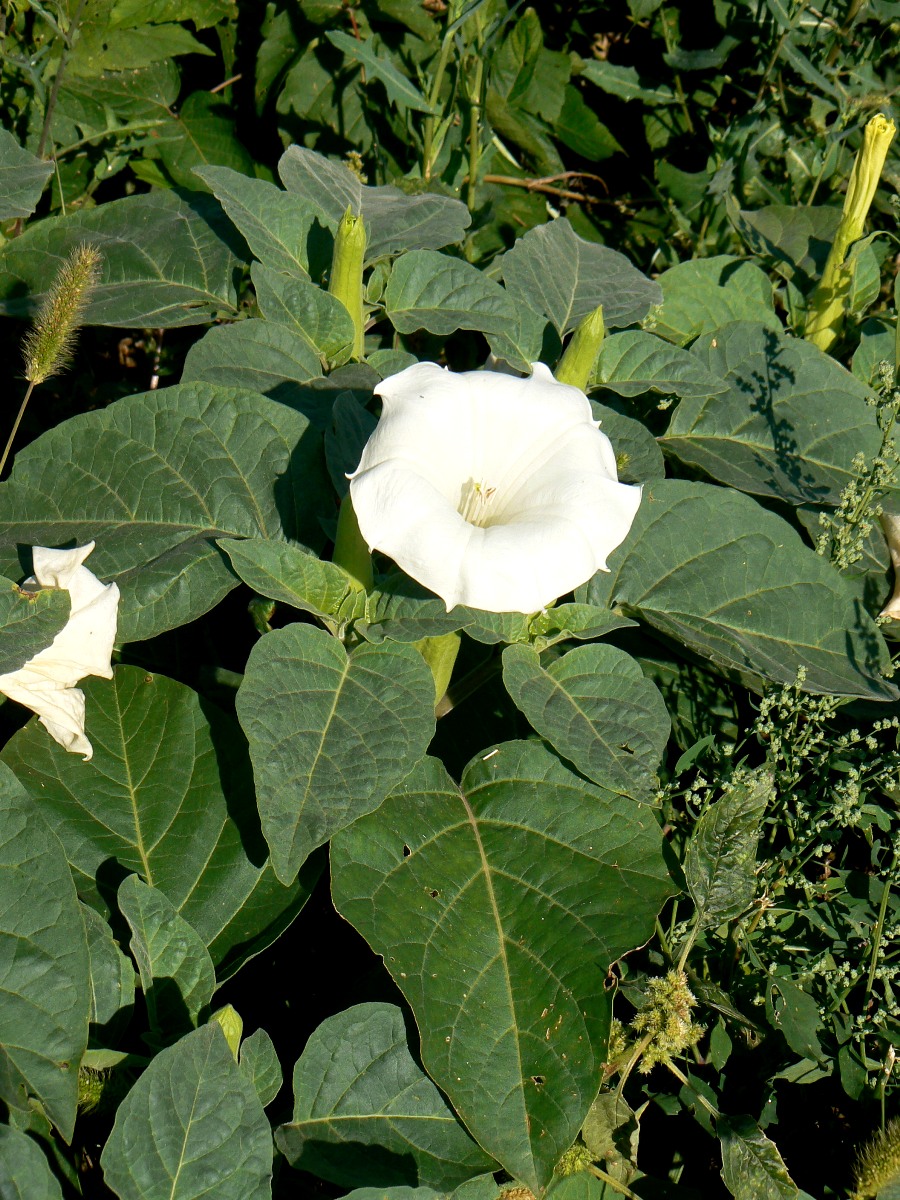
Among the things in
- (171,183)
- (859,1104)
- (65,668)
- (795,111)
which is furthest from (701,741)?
(795,111)

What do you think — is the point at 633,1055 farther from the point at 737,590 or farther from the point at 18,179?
the point at 18,179

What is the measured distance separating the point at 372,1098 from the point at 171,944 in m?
0.32

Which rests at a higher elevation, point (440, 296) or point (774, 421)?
point (440, 296)

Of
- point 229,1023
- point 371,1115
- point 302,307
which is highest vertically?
point 302,307

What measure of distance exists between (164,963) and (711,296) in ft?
5.89

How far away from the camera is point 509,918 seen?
1.54m

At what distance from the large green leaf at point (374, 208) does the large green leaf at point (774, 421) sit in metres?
0.55

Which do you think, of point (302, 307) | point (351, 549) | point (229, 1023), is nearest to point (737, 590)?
point (351, 549)

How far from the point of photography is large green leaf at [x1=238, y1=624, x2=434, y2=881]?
1.39 m

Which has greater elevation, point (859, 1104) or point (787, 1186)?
point (787, 1186)

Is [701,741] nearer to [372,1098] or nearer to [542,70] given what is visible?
[372,1098]

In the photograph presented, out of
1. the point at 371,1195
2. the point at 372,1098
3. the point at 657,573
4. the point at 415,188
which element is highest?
the point at 415,188

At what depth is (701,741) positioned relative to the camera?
1734 millimetres

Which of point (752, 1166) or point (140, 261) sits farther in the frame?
point (140, 261)
